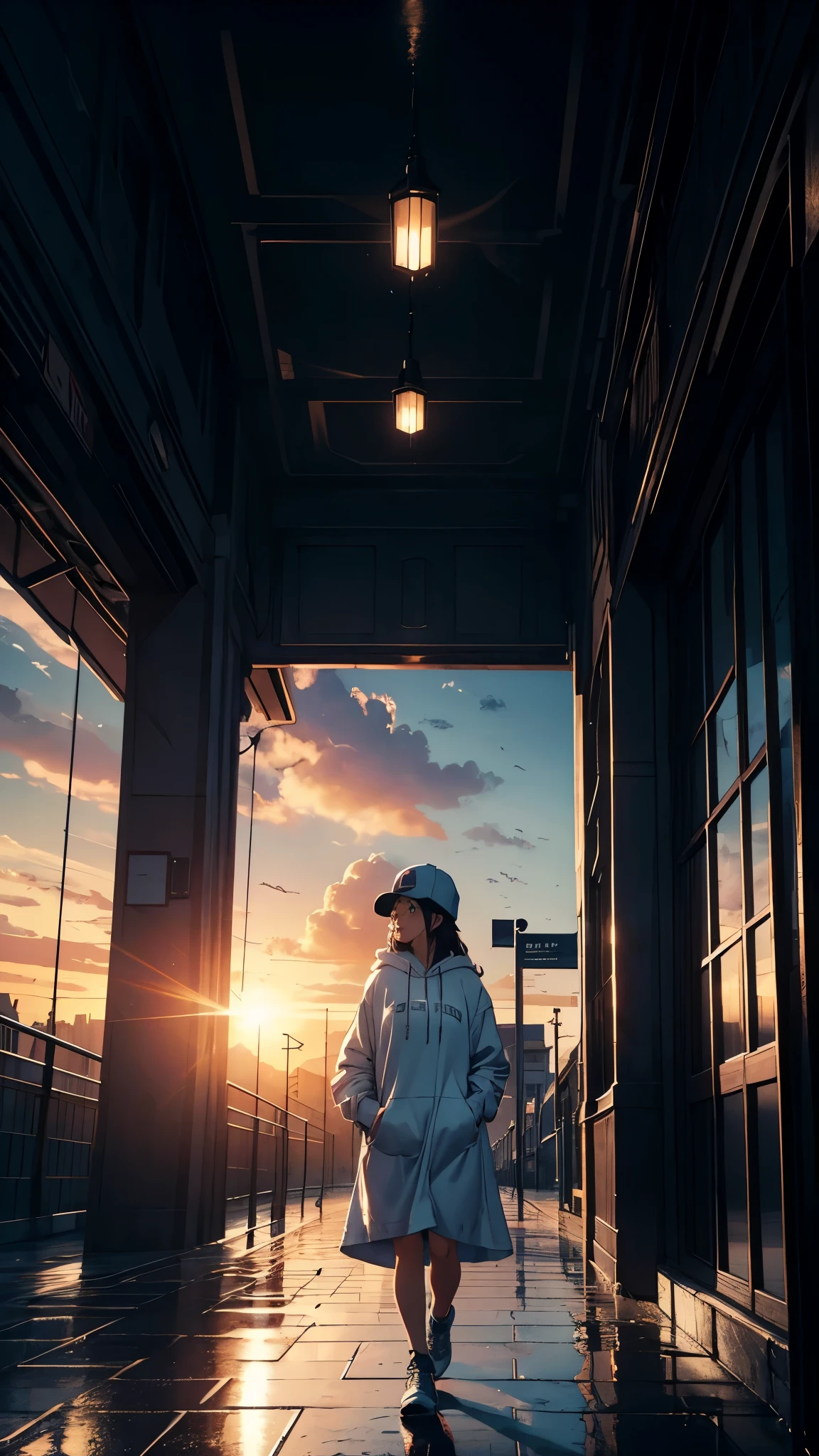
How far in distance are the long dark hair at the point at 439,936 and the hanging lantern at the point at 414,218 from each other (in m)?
3.26

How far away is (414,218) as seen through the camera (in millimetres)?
5648

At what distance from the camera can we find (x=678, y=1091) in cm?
547

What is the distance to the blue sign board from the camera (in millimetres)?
24516

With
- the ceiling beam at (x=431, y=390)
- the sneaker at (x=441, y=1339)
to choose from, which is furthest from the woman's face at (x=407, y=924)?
the ceiling beam at (x=431, y=390)

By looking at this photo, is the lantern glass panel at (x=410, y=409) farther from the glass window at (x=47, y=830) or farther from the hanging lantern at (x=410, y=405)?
the glass window at (x=47, y=830)

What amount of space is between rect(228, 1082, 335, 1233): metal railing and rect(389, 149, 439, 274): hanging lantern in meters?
5.68

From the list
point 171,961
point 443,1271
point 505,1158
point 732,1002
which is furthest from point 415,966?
point 505,1158

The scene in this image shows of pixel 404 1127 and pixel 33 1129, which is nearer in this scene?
pixel 404 1127

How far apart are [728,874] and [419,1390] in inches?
87.5

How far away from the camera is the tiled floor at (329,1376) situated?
2717 mm

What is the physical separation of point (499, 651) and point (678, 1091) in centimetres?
533

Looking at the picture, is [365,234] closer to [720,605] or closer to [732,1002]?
[720,605]

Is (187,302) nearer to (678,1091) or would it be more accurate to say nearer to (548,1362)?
(678,1091)

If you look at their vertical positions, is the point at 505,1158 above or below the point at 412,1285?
below
